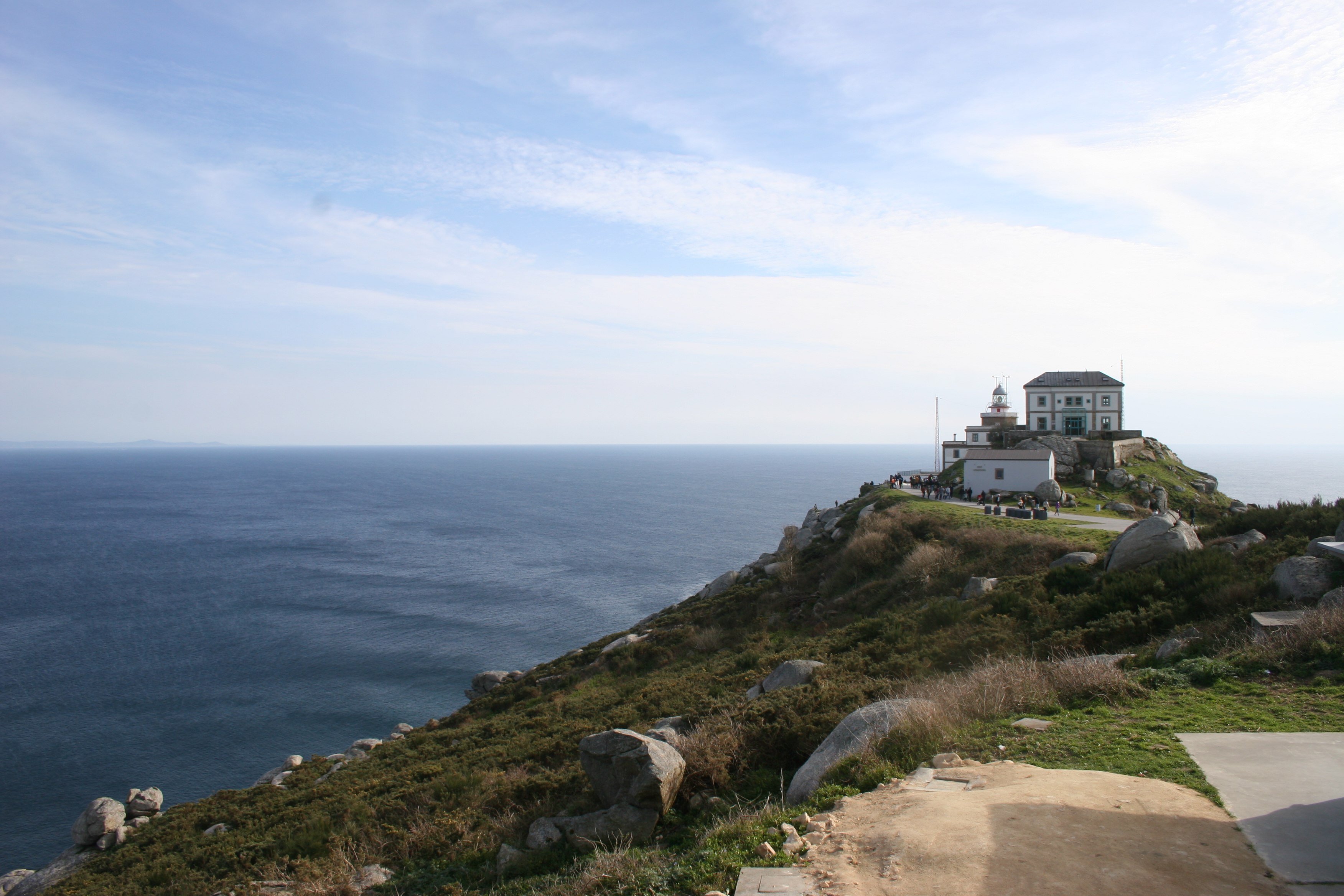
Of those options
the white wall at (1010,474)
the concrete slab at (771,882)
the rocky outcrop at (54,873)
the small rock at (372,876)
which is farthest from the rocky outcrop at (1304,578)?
the rocky outcrop at (54,873)

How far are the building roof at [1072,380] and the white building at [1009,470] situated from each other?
16.4 meters

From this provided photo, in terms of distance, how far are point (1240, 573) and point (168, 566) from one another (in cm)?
9452

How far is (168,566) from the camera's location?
260 feet

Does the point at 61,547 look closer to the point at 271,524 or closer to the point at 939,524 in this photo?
the point at 271,524

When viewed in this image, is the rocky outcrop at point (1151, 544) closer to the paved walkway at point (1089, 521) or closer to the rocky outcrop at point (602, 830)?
the paved walkway at point (1089, 521)

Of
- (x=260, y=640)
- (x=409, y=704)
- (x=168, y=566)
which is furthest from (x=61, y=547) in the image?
(x=409, y=704)

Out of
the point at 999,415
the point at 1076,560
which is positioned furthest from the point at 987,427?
the point at 1076,560

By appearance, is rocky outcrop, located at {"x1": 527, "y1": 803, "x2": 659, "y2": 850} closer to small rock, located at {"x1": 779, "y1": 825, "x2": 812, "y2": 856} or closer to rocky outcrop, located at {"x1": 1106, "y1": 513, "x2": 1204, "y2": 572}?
small rock, located at {"x1": 779, "y1": 825, "x2": 812, "y2": 856}

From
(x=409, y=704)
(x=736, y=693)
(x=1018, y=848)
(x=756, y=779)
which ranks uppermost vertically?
(x=1018, y=848)

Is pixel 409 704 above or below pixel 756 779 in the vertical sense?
below

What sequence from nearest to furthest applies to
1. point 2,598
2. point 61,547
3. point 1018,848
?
point 1018,848, point 2,598, point 61,547

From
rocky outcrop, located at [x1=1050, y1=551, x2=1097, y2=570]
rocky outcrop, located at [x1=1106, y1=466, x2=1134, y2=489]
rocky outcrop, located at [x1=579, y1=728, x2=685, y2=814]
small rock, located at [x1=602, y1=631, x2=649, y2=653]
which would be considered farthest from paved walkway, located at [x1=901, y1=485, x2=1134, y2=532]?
rocky outcrop, located at [x1=579, y1=728, x2=685, y2=814]

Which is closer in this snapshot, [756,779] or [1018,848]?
[1018,848]

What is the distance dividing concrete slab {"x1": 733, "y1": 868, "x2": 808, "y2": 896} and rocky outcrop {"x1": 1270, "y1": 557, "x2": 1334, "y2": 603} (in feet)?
47.3
